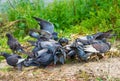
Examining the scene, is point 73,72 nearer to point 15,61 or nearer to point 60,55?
point 60,55

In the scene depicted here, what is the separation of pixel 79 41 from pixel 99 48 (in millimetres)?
290

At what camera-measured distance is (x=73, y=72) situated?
606 centimetres

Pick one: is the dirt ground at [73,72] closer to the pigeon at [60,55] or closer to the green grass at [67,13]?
the pigeon at [60,55]

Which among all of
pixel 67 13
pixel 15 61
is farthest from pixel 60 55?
pixel 67 13

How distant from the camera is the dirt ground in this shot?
5887mm

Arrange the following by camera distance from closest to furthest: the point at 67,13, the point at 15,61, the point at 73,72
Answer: the point at 73,72 < the point at 15,61 < the point at 67,13

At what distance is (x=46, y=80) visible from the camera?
590cm

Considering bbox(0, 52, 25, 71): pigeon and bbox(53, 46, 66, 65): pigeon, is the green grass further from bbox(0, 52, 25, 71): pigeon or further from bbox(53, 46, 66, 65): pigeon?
bbox(0, 52, 25, 71): pigeon

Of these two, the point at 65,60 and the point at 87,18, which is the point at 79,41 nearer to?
the point at 65,60

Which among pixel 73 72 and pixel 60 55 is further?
pixel 60 55

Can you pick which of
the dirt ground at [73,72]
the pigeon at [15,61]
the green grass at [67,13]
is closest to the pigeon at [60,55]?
the dirt ground at [73,72]

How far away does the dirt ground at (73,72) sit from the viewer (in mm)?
5887

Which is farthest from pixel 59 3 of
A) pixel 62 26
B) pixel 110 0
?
pixel 110 0

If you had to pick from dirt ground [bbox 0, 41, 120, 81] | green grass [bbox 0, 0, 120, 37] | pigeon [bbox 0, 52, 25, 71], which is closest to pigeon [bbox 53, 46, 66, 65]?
dirt ground [bbox 0, 41, 120, 81]
